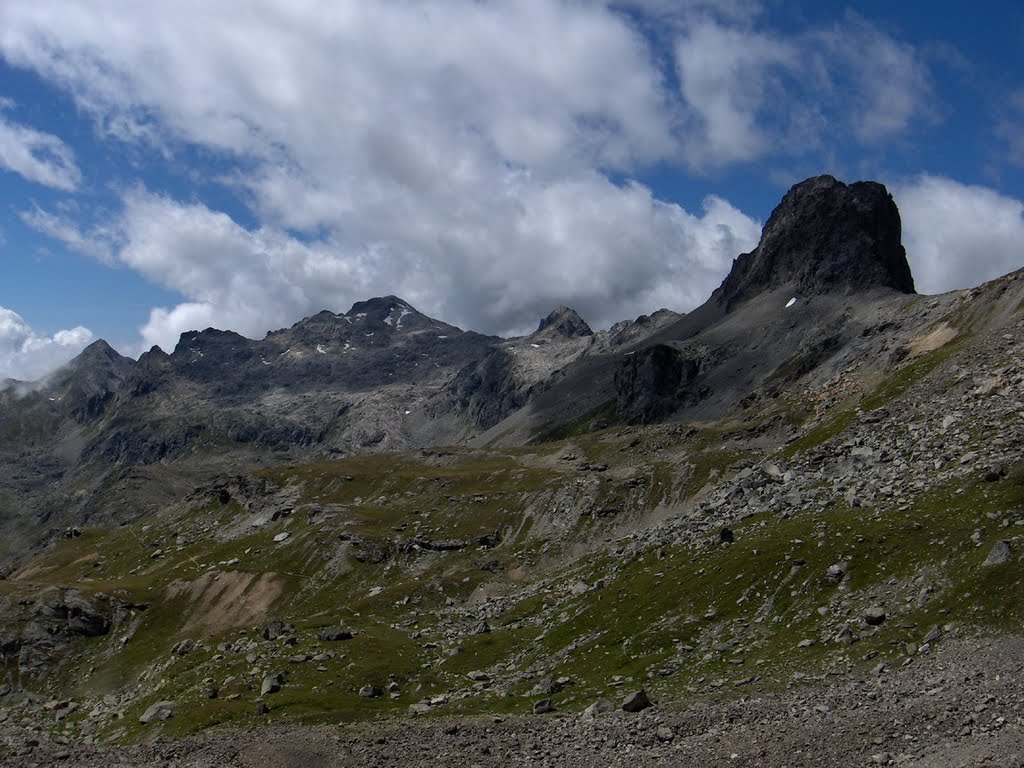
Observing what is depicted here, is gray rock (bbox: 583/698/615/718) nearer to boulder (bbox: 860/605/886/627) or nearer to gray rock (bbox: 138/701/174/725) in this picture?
boulder (bbox: 860/605/886/627)

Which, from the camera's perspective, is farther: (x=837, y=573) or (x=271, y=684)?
(x=271, y=684)

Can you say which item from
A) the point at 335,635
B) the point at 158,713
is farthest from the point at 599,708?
the point at 335,635

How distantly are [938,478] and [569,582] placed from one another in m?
42.4

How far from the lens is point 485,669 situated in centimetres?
7144

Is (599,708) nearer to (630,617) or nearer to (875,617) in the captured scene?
(875,617)

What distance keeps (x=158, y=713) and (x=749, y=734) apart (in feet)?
167

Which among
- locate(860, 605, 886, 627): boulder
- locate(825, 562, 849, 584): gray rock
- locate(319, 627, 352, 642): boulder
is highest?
locate(825, 562, 849, 584): gray rock

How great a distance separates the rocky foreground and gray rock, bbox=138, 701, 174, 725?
10.4 m

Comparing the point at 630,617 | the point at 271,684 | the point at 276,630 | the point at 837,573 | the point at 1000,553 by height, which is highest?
the point at 1000,553

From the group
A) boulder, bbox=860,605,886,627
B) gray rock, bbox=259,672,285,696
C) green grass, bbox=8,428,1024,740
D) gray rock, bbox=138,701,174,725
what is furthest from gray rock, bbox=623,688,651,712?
gray rock, bbox=138,701,174,725

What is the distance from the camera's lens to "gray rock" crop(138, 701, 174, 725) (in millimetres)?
66875

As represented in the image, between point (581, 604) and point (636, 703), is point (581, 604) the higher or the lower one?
the higher one

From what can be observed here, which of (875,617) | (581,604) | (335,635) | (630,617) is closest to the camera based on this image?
(875,617)

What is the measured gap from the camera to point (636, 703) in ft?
158
